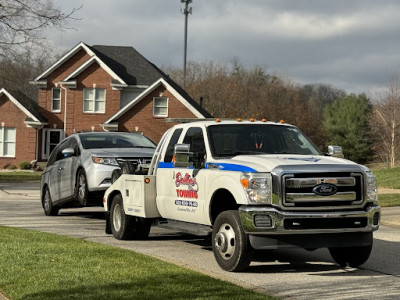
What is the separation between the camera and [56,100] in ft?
180

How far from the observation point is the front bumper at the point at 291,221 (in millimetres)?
9547

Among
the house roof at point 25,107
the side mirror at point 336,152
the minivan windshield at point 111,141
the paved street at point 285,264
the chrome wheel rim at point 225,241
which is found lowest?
the paved street at point 285,264

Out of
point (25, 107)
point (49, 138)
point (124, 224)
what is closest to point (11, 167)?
point (49, 138)

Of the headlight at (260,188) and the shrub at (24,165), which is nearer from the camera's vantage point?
the headlight at (260,188)

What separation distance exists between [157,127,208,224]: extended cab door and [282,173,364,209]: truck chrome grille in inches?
58.6

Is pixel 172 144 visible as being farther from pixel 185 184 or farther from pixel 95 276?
pixel 95 276

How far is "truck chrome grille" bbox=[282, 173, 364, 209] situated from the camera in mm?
9633

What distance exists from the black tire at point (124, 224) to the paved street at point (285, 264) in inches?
7.0

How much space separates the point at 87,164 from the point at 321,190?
7.41m

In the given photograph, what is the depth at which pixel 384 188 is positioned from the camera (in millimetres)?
30234

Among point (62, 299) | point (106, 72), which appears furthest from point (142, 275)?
point (106, 72)

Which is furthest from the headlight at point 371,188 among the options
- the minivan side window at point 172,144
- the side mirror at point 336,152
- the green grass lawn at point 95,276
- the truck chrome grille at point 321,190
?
the minivan side window at point 172,144

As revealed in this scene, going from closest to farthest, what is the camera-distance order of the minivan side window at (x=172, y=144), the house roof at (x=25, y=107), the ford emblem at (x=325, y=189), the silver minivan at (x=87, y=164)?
1. the ford emblem at (x=325, y=189)
2. the minivan side window at (x=172, y=144)
3. the silver minivan at (x=87, y=164)
4. the house roof at (x=25, y=107)

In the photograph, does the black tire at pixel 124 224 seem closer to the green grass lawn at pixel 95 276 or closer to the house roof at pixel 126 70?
the green grass lawn at pixel 95 276
